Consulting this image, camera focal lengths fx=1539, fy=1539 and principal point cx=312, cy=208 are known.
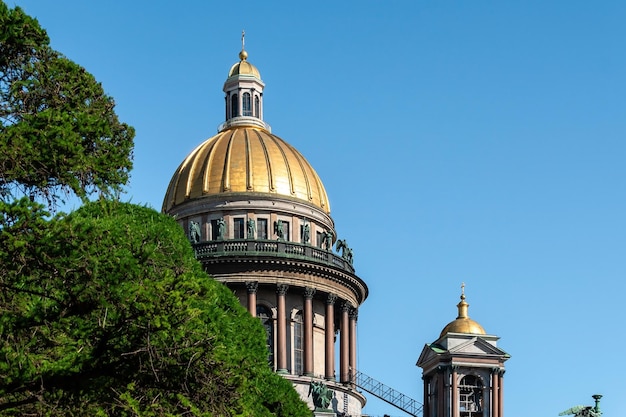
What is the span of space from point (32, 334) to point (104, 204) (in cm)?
363

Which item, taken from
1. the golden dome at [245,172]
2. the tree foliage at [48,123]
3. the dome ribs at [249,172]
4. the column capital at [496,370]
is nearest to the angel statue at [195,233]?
the golden dome at [245,172]

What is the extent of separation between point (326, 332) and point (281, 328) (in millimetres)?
4270

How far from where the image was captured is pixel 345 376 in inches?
3676

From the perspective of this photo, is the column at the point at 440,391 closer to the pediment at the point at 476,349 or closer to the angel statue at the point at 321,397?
the pediment at the point at 476,349

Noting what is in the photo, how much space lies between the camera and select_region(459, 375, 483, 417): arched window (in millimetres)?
84500

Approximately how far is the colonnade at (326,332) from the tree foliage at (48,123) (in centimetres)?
5397

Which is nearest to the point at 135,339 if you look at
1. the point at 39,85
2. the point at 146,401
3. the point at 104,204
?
the point at 146,401

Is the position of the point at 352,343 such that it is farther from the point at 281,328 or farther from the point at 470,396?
the point at 470,396

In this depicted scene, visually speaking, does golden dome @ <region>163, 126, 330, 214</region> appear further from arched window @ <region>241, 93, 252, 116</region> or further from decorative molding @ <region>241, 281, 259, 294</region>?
decorative molding @ <region>241, 281, 259, 294</region>

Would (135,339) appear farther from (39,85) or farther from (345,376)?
(345,376)

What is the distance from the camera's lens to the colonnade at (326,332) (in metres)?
89.6

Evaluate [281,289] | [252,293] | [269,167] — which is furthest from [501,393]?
[269,167]

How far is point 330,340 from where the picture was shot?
304 feet

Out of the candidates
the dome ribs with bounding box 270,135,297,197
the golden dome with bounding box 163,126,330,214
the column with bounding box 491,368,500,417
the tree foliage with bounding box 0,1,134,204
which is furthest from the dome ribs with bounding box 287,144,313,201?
the tree foliage with bounding box 0,1,134,204
